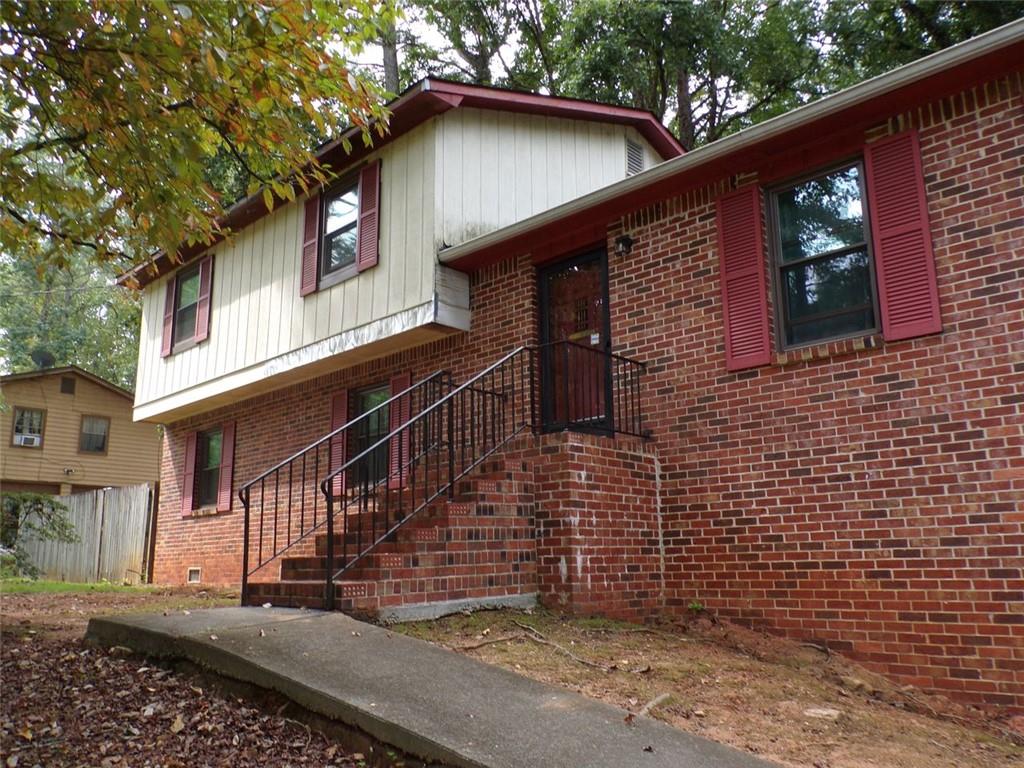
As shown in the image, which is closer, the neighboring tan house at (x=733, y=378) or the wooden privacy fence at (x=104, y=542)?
the neighboring tan house at (x=733, y=378)

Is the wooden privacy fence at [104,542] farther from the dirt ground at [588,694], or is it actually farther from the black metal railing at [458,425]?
the dirt ground at [588,694]

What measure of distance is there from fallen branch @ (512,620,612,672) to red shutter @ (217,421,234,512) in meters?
8.11

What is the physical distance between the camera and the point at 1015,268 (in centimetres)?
559

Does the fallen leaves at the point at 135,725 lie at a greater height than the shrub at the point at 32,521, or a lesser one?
lesser

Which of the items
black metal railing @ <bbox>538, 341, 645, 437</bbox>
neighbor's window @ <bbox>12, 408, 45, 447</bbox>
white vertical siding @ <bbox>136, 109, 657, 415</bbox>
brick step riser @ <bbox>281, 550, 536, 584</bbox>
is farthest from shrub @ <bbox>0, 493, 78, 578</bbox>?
black metal railing @ <bbox>538, 341, 645, 437</bbox>

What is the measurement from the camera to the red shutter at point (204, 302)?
12953 millimetres

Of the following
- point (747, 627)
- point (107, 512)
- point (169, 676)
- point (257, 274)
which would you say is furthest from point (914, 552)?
point (107, 512)

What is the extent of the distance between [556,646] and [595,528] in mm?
1425

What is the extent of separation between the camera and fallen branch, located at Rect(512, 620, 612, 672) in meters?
5.21

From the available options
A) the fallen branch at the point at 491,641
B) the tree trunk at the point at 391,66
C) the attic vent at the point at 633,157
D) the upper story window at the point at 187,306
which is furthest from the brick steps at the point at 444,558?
the tree trunk at the point at 391,66

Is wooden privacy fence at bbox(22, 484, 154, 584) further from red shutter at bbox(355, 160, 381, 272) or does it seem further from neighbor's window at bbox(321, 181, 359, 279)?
red shutter at bbox(355, 160, 381, 272)

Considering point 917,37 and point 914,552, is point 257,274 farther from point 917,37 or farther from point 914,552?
point 917,37

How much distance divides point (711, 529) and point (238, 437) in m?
8.61

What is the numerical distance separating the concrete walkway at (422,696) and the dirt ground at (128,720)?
0.15 m
